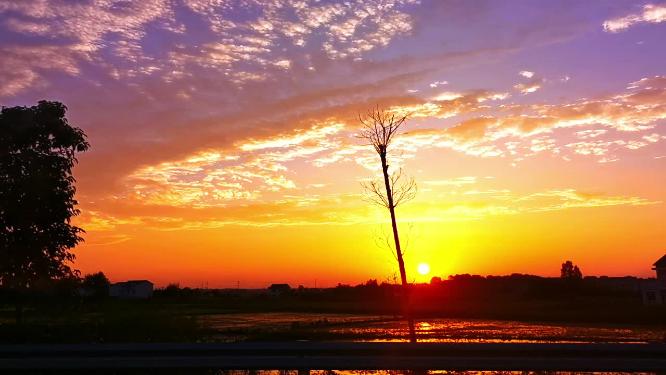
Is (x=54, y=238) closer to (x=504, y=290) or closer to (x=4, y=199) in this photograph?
(x=4, y=199)

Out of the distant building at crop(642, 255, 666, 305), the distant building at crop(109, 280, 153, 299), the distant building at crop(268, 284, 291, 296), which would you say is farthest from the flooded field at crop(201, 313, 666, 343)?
the distant building at crop(268, 284, 291, 296)

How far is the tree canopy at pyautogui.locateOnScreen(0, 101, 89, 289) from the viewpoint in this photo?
2281cm

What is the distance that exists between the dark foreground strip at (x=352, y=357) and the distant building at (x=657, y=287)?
61.2 m

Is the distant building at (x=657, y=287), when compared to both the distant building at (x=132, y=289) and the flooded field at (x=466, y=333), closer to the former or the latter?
the flooded field at (x=466, y=333)

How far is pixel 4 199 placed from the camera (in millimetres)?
22625

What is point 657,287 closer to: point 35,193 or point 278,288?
point 35,193

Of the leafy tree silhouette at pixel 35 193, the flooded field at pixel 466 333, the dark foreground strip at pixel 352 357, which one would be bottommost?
the flooded field at pixel 466 333

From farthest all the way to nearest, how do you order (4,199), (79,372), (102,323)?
(102,323), (4,199), (79,372)

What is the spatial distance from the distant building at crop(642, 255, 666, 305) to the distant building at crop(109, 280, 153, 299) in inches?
4223

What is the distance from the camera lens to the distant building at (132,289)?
137 m

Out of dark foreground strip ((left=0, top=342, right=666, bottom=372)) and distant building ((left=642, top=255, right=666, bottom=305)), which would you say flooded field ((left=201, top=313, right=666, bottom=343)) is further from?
distant building ((left=642, top=255, right=666, bottom=305))

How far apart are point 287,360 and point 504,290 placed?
324 feet

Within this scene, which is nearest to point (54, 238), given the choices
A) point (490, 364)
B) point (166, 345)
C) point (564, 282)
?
point (166, 345)

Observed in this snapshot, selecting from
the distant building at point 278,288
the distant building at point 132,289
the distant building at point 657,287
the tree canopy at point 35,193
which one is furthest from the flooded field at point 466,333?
the distant building at point 278,288
